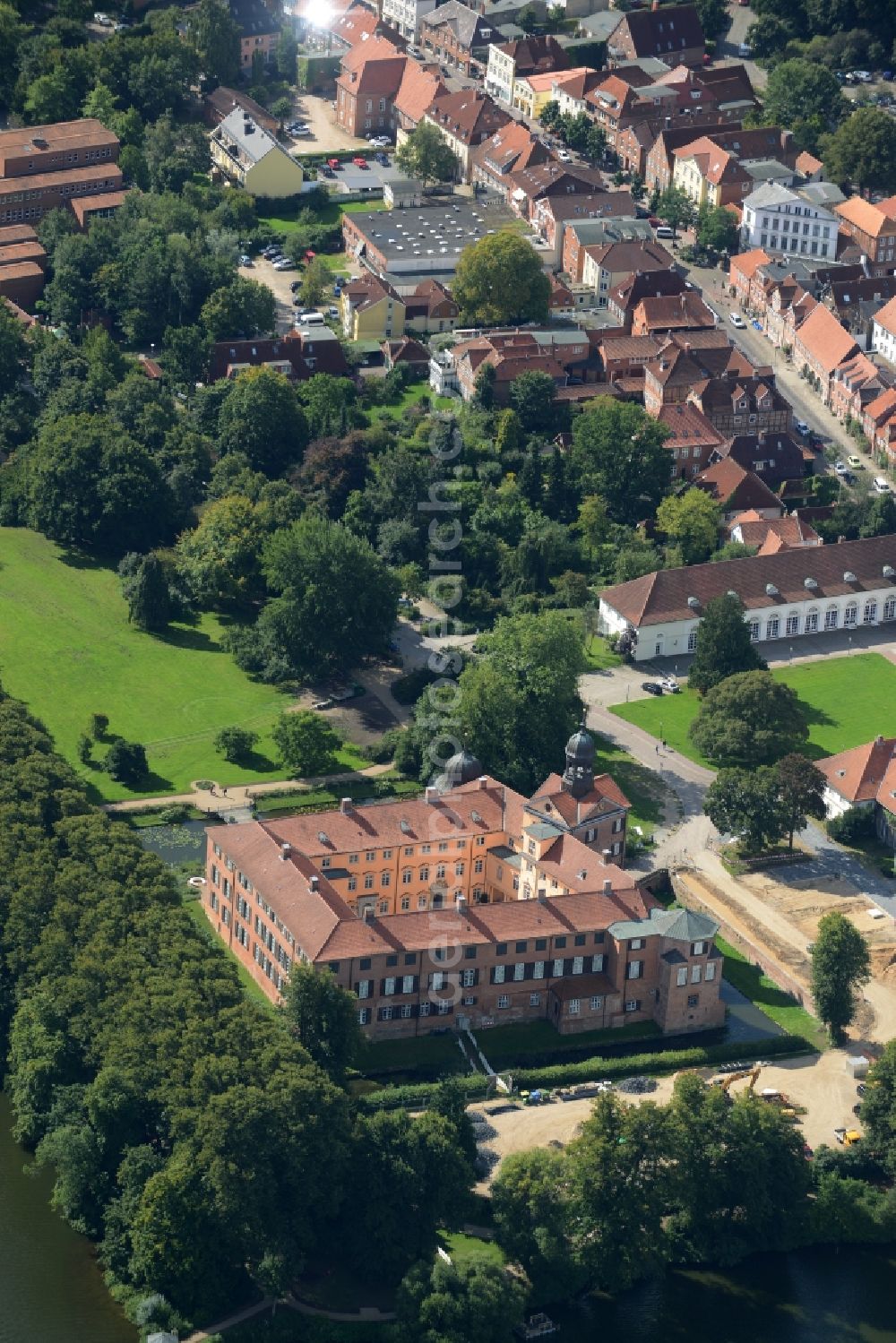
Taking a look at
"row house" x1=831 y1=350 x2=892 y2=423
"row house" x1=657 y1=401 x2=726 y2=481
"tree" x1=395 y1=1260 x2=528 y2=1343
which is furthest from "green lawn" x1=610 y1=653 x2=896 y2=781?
"tree" x1=395 y1=1260 x2=528 y2=1343

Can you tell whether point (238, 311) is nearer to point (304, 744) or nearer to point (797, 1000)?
point (304, 744)

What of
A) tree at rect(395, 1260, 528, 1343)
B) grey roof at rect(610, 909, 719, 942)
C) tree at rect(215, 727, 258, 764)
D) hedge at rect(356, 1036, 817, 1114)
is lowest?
tree at rect(215, 727, 258, 764)

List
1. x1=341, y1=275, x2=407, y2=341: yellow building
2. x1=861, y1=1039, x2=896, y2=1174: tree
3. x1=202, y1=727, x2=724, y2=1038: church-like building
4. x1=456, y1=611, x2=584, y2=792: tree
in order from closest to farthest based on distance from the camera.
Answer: x1=861, y1=1039, x2=896, y2=1174: tree
x1=202, y1=727, x2=724, y2=1038: church-like building
x1=456, y1=611, x2=584, y2=792: tree
x1=341, y1=275, x2=407, y2=341: yellow building

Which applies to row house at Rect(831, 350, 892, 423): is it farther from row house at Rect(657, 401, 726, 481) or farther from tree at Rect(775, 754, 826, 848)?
tree at Rect(775, 754, 826, 848)

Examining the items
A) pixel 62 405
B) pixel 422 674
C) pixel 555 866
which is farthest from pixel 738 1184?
pixel 62 405

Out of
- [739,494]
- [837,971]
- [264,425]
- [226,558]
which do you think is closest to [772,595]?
[739,494]

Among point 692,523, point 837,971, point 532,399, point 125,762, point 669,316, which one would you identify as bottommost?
point 125,762

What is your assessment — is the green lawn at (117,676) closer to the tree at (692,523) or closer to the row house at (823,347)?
the tree at (692,523)
